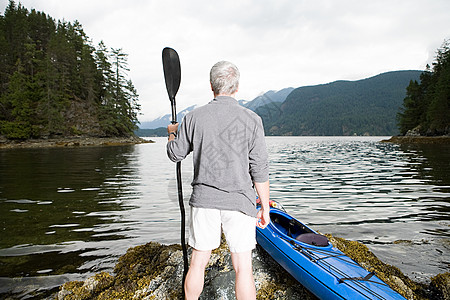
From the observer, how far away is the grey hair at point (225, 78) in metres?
2.93

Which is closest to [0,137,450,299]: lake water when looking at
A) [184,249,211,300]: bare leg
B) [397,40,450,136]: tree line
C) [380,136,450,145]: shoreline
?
[184,249,211,300]: bare leg

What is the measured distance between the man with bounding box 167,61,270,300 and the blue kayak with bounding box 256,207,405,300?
1.46 metres

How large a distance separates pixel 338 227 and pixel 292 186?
6700 millimetres

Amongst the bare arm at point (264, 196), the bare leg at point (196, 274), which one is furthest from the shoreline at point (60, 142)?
the bare arm at point (264, 196)

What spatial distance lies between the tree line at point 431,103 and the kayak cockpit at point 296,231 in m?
65.2

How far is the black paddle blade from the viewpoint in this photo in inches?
153

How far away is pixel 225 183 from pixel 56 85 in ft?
224

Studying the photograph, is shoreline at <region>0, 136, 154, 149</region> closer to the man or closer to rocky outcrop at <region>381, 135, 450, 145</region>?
the man

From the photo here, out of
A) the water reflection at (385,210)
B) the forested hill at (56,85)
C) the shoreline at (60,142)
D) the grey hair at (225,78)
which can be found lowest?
the water reflection at (385,210)

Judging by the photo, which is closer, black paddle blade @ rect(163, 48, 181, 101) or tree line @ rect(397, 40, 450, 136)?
black paddle blade @ rect(163, 48, 181, 101)

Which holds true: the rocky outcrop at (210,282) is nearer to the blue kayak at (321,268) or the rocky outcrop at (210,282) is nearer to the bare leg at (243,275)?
the blue kayak at (321,268)

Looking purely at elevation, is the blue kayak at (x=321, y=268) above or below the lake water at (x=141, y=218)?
above

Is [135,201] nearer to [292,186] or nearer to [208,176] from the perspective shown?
[292,186]

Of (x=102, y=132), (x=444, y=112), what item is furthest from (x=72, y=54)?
(x=444, y=112)
